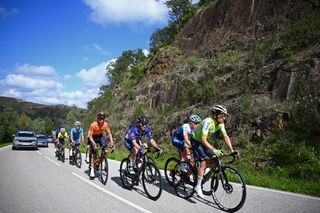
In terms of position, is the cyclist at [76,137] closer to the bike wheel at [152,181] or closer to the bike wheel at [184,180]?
the bike wheel at [152,181]

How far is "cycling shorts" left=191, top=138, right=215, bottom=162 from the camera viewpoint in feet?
21.3

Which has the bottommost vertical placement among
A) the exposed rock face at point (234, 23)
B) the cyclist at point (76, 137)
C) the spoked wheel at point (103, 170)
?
the spoked wheel at point (103, 170)

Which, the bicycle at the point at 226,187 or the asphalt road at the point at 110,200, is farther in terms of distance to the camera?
the asphalt road at the point at 110,200

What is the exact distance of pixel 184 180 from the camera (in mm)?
6922

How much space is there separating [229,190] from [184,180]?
1.56 metres

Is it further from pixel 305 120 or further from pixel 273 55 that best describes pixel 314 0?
pixel 305 120

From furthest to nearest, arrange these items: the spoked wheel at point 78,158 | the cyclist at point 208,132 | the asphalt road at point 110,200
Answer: the spoked wheel at point 78,158 < the cyclist at point 208,132 < the asphalt road at point 110,200

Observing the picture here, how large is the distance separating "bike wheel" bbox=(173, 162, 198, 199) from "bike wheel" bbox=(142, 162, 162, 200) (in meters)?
0.68

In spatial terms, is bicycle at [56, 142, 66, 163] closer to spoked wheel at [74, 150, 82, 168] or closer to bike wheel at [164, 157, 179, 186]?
spoked wheel at [74, 150, 82, 168]

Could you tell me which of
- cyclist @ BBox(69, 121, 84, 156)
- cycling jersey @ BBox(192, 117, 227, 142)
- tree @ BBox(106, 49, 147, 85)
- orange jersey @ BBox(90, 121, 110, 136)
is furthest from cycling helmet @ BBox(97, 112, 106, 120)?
tree @ BBox(106, 49, 147, 85)

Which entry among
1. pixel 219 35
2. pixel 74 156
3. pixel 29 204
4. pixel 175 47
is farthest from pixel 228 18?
pixel 29 204


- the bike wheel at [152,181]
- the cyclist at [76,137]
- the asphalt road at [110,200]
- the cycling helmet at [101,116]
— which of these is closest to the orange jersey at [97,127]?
the cycling helmet at [101,116]

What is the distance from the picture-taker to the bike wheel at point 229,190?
17.5 ft

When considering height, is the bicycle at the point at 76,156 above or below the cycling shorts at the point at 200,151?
below
